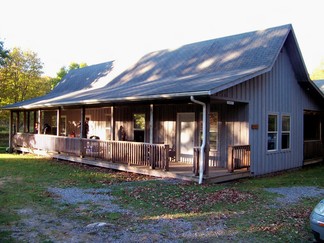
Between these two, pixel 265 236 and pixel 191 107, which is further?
pixel 191 107

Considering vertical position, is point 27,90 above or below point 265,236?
above

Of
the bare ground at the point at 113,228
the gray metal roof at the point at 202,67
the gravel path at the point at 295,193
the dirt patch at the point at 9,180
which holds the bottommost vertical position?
the gravel path at the point at 295,193

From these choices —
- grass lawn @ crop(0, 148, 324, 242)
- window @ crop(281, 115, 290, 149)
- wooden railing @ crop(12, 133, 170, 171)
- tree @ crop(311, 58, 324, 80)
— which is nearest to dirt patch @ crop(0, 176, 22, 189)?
grass lawn @ crop(0, 148, 324, 242)

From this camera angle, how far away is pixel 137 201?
820 centimetres

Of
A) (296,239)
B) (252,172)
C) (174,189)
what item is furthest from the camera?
(252,172)

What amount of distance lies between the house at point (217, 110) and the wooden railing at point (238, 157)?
1.4 inches

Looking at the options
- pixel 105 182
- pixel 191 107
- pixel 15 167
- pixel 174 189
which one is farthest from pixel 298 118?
pixel 15 167

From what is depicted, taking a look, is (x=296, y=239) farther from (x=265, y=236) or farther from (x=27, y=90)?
(x=27, y=90)

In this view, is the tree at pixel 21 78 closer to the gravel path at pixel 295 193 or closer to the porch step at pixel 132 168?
the porch step at pixel 132 168

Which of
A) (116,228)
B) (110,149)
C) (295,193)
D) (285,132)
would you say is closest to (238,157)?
(295,193)

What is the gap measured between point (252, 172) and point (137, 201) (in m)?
5.69

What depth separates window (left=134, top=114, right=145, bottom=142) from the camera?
16248 millimetres

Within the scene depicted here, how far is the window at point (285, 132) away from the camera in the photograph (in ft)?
46.8

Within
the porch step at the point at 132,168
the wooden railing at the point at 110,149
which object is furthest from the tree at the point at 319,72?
the porch step at the point at 132,168
